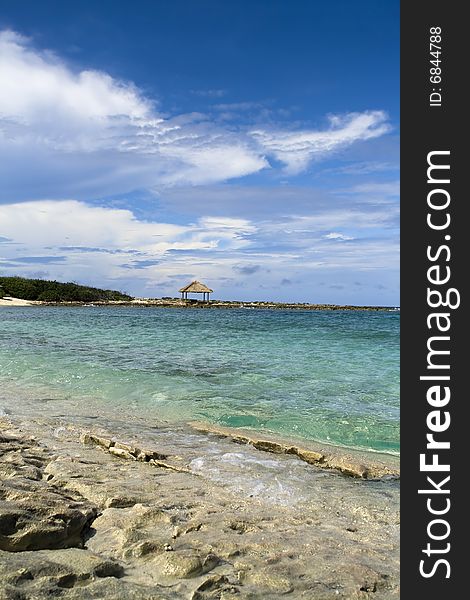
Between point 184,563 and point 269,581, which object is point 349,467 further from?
point 184,563

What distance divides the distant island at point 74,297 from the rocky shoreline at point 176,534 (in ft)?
261

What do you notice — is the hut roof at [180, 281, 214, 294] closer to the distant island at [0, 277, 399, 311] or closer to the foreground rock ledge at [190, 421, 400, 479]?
the distant island at [0, 277, 399, 311]

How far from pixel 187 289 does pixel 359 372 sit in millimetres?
67735

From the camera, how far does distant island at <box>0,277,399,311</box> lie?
85.7 metres

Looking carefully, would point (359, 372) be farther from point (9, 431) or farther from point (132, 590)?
point (132, 590)

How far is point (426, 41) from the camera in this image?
3.28 meters

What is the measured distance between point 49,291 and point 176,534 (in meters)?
91.8

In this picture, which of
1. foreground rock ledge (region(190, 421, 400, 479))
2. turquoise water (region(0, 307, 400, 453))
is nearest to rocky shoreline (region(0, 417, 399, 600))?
foreground rock ledge (region(190, 421, 400, 479))

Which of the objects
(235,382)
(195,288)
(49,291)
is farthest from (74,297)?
(235,382)

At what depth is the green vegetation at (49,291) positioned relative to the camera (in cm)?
8656

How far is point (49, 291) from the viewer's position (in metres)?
89.3

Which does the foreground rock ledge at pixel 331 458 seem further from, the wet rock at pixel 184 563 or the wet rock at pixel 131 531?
the wet rock at pixel 184 563

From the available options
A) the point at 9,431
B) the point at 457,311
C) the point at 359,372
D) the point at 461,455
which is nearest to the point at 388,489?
the point at 461,455

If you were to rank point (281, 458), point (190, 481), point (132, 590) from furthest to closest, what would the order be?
point (281, 458) → point (190, 481) → point (132, 590)
